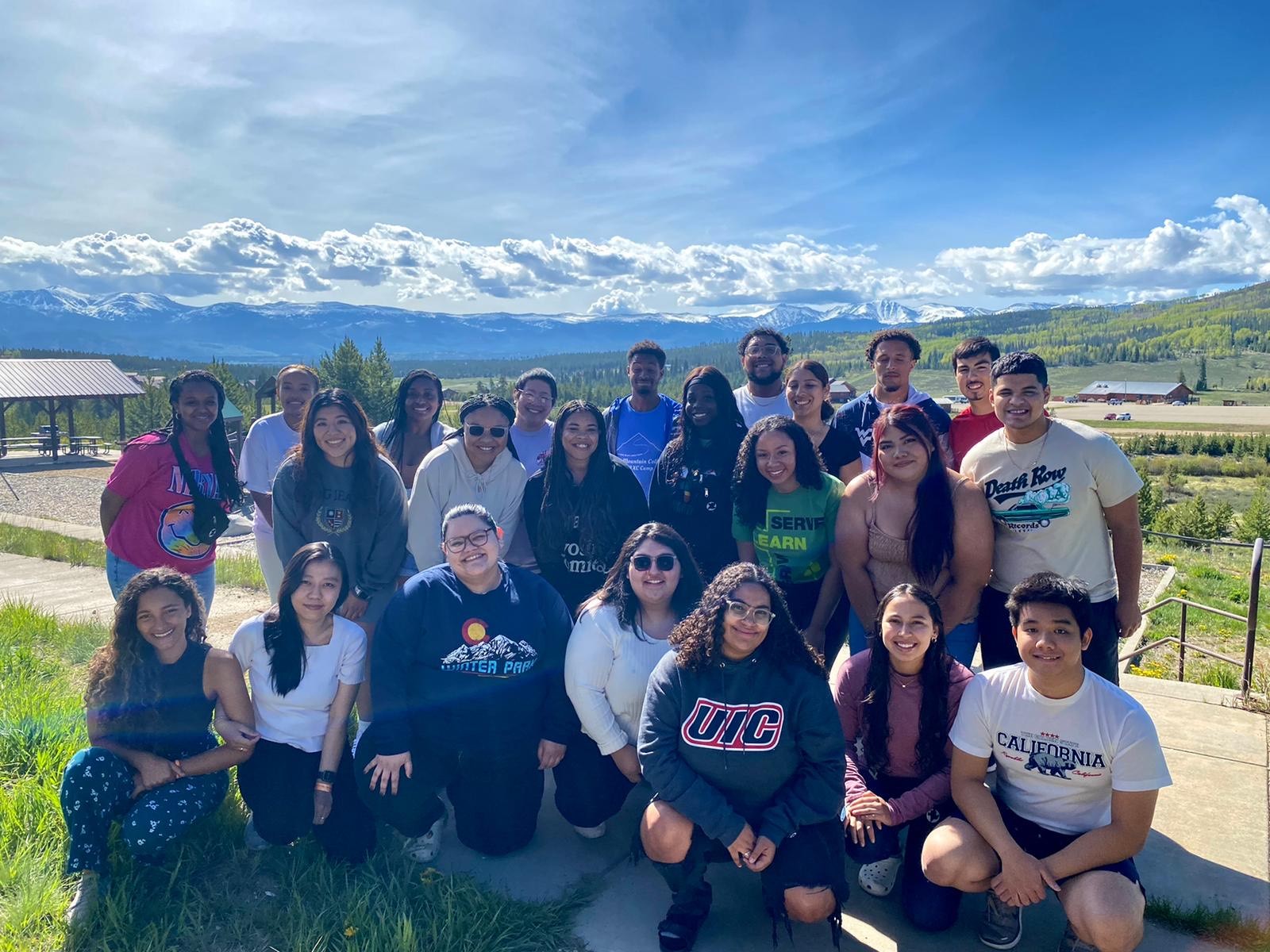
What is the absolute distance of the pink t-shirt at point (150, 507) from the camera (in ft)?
16.5

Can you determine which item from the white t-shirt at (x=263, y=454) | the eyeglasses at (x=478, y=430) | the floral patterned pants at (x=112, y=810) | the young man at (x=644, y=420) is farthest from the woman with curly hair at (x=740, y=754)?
the white t-shirt at (x=263, y=454)

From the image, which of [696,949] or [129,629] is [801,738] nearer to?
[696,949]

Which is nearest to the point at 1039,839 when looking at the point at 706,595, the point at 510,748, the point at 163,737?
the point at 706,595

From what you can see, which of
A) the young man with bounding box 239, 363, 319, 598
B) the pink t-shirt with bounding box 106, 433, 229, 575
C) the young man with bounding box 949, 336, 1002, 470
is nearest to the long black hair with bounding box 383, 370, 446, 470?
the young man with bounding box 239, 363, 319, 598

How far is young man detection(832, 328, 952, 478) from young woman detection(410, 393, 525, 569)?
7.08ft

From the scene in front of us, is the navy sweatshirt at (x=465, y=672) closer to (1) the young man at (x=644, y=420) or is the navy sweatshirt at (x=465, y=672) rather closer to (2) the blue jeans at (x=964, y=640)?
(2) the blue jeans at (x=964, y=640)

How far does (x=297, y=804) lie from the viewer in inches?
151

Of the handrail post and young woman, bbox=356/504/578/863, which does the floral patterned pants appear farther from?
the handrail post

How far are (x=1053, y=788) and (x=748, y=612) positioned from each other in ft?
4.54

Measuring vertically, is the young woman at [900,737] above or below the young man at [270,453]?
below

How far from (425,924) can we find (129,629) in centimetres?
197

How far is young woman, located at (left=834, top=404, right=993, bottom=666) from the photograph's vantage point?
3.97 m

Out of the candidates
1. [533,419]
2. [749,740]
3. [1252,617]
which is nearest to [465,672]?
[749,740]

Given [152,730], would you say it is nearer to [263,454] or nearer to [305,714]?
[305,714]
